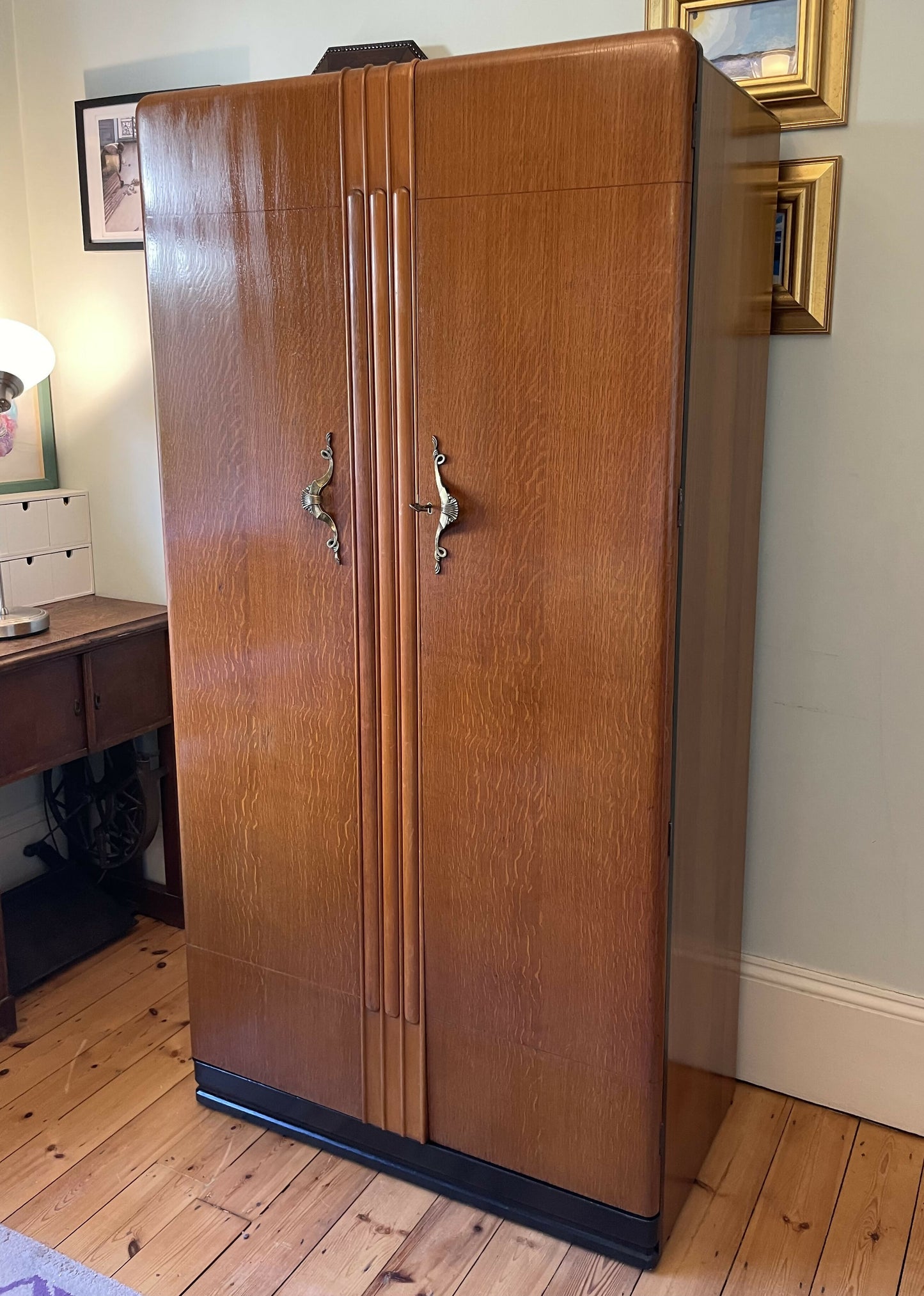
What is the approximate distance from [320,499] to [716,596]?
2.07ft

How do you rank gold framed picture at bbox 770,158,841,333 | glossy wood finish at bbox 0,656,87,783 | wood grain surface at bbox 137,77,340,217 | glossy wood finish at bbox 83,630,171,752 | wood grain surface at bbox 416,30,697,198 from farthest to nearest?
1. glossy wood finish at bbox 83,630,171,752
2. glossy wood finish at bbox 0,656,87,783
3. gold framed picture at bbox 770,158,841,333
4. wood grain surface at bbox 137,77,340,217
5. wood grain surface at bbox 416,30,697,198

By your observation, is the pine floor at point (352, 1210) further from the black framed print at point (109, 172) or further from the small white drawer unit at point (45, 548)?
the black framed print at point (109, 172)

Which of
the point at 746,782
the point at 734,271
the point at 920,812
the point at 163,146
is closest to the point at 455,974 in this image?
the point at 746,782

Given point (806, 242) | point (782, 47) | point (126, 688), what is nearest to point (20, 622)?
point (126, 688)

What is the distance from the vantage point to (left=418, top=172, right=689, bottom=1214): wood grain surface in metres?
1.48

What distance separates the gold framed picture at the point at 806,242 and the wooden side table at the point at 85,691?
1.48 m

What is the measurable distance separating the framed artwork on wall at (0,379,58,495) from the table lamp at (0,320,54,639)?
0.27 metres

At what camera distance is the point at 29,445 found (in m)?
2.66

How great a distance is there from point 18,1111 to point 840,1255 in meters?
1.48

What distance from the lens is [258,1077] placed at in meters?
2.06

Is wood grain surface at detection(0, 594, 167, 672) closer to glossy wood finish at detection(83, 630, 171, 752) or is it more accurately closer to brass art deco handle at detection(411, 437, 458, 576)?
glossy wood finish at detection(83, 630, 171, 752)

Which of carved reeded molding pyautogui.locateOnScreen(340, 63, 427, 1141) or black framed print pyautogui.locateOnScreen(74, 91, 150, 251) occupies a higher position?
black framed print pyautogui.locateOnScreen(74, 91, 150, 251)

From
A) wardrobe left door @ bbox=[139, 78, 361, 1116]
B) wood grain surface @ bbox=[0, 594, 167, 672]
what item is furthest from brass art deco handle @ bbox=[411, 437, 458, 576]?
wood grain surface @ bbox=[0, 594, 167, 672]

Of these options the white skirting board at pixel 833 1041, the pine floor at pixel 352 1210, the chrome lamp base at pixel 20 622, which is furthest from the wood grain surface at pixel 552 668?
the chrome lamp base at pixel 20 622
